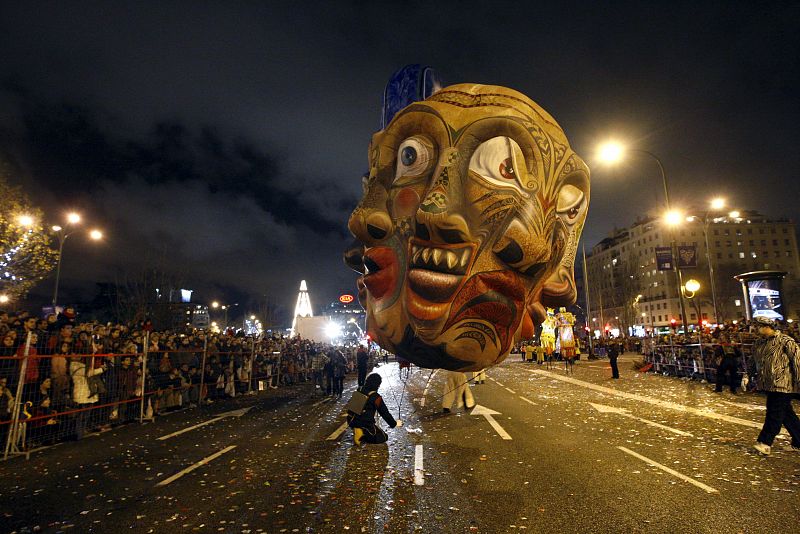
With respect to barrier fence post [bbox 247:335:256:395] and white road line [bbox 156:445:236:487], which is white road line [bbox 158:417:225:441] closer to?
white road line [bbox 156:445:236:487]

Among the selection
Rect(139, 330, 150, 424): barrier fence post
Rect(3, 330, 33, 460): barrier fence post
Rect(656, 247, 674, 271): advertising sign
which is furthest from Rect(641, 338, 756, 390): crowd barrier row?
Rect(3, 330, 33, 460): barrier fence post

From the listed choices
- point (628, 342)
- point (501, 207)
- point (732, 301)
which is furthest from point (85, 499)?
point (732, 301)

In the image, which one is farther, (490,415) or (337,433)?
(490,415)

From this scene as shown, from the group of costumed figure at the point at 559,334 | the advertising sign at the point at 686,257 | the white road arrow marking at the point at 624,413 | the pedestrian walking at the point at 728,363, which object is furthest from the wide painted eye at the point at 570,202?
the group of costumed figure at the point at 559,334

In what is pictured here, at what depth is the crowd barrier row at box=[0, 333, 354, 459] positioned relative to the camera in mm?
8602

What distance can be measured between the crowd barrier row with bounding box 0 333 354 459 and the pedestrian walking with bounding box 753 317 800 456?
45.6ft

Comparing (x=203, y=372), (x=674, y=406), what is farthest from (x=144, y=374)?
(x=674, y=406)

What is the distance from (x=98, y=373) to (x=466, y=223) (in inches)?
454

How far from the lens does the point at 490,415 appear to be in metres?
11.9

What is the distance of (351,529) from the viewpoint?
4691 millimetres

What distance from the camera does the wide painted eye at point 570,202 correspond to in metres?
2.79

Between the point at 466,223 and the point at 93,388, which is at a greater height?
the point at 466,223

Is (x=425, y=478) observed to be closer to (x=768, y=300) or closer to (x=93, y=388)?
(x=93, y=388)

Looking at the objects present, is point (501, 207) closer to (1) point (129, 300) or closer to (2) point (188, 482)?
(2) point (188, 482)
